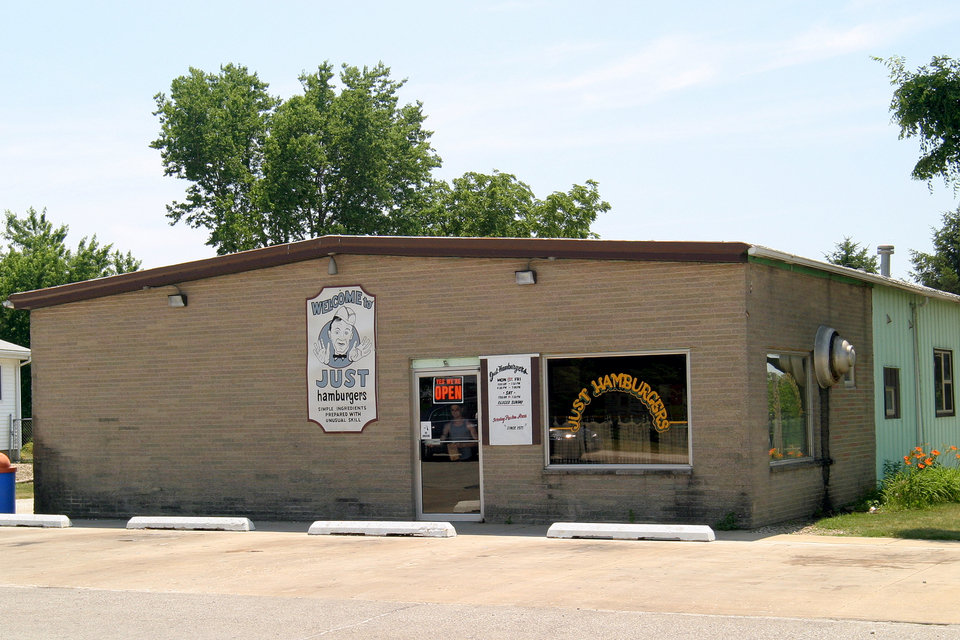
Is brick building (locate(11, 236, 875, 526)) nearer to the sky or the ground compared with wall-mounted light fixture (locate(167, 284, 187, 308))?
nearer to the ground

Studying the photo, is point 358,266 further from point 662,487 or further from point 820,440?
point 820,440

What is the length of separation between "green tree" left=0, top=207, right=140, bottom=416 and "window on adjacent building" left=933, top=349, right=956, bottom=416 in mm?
37077

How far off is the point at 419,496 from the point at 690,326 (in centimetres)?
460

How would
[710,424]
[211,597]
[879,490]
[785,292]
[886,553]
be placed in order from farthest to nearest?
[879,490] < [785,292] < [710,424] < [886,553] < [211,597]

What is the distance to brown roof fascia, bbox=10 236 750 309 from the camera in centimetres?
1372

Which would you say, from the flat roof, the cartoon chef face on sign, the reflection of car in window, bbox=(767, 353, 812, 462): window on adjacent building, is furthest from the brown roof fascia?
the reflection of car in window

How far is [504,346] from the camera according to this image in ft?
49.2

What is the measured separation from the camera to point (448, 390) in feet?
50.9

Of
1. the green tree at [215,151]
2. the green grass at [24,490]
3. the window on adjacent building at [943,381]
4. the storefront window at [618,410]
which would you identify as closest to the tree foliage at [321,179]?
the green tree at [215,151]

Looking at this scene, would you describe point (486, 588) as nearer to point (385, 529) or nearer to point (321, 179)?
point (385, 529)

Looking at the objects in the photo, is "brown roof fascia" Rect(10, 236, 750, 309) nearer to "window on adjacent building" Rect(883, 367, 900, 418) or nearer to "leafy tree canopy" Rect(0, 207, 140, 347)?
"window on adjacent building" Rect(883, 367, 900, 418)

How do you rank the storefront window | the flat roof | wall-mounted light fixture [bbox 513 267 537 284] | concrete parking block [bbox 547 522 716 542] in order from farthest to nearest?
1. wall-mounted light fixture [bbox 513 267 537 284]
2. the storefront window
3. the flat roof
4. concrete parking block [bbox 547 522 716 542]

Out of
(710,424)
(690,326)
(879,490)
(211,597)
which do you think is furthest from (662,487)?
(211,597)

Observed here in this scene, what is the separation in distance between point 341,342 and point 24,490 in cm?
1271
